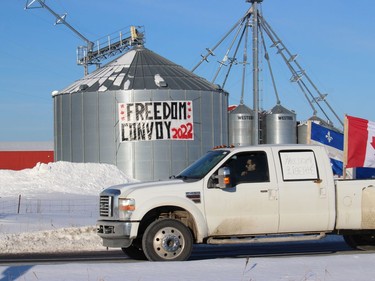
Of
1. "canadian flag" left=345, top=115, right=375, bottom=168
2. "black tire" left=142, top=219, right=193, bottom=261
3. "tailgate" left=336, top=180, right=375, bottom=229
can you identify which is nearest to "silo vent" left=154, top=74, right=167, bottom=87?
"canadian flag" left=345, top=115, right=375, bottom=168

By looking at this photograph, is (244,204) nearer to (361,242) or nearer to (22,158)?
(361,242)

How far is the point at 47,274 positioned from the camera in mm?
10875

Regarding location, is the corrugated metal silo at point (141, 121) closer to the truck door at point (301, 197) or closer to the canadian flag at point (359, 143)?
the canadian flag at point (359, 143)

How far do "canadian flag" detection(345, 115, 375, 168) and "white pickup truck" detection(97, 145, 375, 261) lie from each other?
2194mm

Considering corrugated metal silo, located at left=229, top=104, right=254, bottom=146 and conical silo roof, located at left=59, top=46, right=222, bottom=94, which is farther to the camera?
corrugated metal silo, located at left=229, top=104, right=254, bottom=146

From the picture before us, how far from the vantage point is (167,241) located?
44.6 feet

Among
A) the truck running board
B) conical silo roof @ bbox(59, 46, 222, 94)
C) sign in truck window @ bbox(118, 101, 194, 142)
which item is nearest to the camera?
the truck running board

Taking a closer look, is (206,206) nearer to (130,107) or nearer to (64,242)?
(64,242)

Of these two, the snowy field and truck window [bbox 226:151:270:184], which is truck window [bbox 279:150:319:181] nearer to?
truck window [bbox 226:151:270:184]

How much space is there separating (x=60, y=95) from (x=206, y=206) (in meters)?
38.6

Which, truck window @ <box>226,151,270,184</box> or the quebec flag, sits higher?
the quebec flag

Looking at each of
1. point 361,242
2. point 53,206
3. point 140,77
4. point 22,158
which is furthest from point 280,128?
point 361,242

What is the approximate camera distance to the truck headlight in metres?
13.6

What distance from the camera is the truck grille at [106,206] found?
14.0 m
